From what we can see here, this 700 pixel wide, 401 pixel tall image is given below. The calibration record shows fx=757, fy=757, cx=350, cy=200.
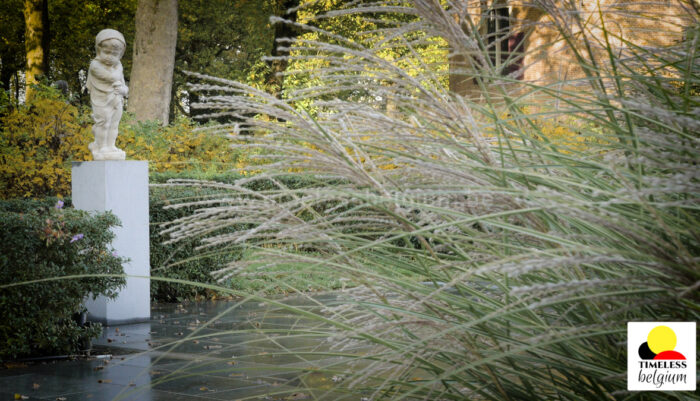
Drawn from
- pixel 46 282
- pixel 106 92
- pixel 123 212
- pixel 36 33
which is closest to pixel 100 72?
pixel 106 92

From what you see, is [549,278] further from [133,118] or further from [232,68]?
[232,68]

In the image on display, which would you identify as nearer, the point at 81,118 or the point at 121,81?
the point at 121,81

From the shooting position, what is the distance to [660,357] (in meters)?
1.36

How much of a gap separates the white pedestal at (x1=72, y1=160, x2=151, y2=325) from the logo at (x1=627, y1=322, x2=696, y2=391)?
6.61 m

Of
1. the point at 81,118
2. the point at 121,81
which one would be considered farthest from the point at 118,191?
the point at 81,118

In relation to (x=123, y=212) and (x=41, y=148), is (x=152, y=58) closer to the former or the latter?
(x=41, y=148)

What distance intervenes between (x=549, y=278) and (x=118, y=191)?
21.5 ft

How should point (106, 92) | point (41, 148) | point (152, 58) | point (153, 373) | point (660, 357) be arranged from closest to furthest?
point (660, 357) < point (153, 373) < point (106, 92) < point (41, 148) < point (152, 58)

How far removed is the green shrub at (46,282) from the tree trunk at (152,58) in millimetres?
10284

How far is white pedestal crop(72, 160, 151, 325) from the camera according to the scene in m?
7.56

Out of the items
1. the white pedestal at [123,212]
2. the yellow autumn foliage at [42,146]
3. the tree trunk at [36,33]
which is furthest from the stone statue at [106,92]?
the tree trunk at [36,33]

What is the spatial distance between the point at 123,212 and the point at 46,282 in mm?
1947

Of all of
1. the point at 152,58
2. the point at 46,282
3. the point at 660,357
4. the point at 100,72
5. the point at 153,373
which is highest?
the point at 152,58

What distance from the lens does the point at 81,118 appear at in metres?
13.1
